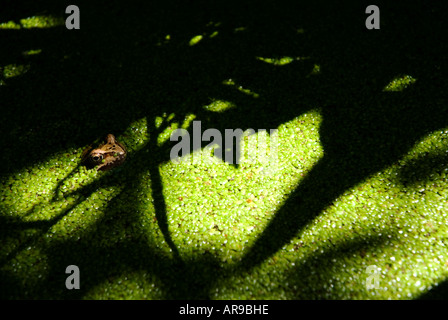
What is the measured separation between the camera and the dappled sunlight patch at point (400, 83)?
2.24 meters

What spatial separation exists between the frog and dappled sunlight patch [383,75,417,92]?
7.03ft

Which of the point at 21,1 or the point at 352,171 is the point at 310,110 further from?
the point at 21,1

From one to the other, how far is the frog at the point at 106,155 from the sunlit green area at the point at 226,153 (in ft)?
0.18

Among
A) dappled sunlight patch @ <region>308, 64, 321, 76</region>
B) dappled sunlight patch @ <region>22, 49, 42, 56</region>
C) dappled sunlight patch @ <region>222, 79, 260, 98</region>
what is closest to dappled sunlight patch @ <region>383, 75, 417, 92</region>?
dappled sunlight patch @ <region>308, 64, 321, 76</region>

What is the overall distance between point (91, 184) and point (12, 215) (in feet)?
1.64

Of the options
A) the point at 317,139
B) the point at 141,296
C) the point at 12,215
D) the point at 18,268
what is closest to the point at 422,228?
the point at 317,139

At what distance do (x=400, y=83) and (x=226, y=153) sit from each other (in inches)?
60.4

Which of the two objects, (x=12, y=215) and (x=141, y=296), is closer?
(x=141, y=296)

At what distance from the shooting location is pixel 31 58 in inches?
98.6

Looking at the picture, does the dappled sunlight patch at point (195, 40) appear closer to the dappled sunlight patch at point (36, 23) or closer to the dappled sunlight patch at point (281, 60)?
the dappled sunlight patch at point (281, 60)

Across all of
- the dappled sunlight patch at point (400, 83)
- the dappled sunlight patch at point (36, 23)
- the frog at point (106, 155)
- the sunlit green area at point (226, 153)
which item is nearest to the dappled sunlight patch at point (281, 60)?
the sunlit green area at point (226, 153)

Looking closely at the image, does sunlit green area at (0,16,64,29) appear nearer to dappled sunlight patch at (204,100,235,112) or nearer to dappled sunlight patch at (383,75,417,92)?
dappled sunlight patch at (204,100,235,112)

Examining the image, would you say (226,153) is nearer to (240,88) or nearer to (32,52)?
(240,88)
